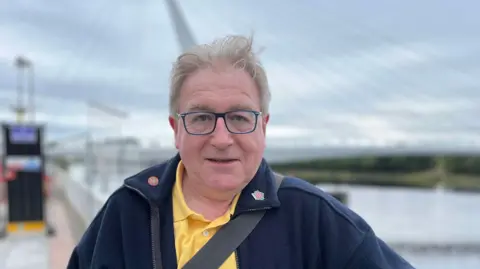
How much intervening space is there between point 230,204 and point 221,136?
22cm

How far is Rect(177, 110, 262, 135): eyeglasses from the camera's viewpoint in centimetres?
116

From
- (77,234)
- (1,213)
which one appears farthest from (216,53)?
(1,213)

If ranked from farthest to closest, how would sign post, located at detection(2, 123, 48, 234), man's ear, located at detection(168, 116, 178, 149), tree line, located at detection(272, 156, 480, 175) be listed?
tree line, located at detection(272, 156, 480, 175)
sign post, located at detection(2, 123, 48, 234)
man's ear, located at detection(168, 116, 178, 149)

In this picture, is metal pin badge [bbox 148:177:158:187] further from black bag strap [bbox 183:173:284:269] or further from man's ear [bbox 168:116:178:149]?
black bag strap [bbox 183:173:284:269]

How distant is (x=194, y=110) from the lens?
46.3 inches

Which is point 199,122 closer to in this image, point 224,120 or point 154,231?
point 224,120

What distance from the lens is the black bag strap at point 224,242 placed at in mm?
1157

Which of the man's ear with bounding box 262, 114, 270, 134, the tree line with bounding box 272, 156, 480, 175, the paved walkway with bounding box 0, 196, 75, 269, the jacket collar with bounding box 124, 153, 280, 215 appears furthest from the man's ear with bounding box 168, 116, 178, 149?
the tree line with bounding box 272, 156, 480, 175

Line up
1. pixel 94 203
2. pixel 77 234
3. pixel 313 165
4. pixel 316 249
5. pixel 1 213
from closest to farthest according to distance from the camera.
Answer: pixel 316 249
pixel 94 203
pixel 77 234
pixel 1 213
pixel 313 165

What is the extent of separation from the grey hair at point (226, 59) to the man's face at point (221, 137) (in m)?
0.02

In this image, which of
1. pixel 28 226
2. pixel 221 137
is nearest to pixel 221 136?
pixel 221 137

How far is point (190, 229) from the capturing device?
49.1 inches

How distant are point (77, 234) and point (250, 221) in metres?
6.31

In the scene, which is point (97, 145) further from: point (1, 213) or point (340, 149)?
point (340, 149)
